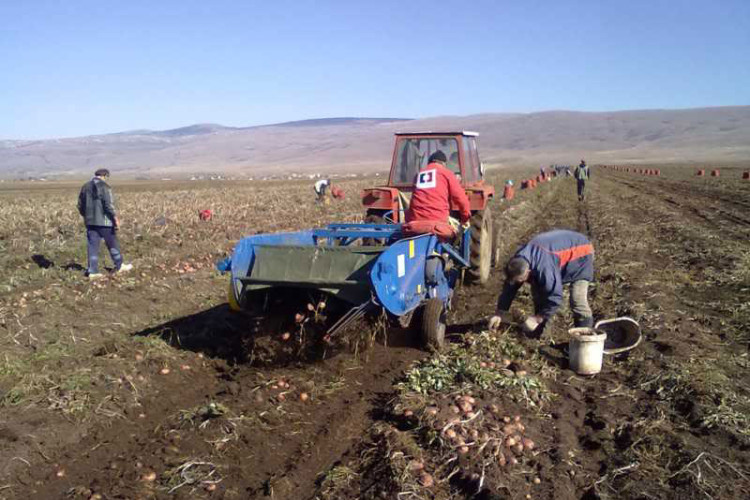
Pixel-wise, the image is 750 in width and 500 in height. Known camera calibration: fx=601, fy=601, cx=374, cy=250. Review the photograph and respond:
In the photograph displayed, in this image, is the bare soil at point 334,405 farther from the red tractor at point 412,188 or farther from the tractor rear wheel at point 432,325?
the red tractor at point 412,188

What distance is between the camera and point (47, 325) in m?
6.65

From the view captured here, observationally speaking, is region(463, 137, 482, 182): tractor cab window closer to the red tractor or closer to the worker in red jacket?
the red tractor

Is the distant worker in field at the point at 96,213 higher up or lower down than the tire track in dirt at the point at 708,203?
higher up

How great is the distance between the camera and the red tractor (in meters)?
8.27

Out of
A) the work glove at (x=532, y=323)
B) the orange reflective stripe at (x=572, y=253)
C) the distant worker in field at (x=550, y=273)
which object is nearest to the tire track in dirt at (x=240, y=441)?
the work glove at (x=532, y=323)

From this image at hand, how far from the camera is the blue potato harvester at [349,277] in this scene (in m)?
5.21

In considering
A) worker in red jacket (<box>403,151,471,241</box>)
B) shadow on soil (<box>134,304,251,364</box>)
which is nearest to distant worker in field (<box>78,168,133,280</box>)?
shadow on soil (<box>134,304,251,364</box>)

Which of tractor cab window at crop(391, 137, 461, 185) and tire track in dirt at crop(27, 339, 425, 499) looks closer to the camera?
tire track in dirt at crop(27, 339, 425, 499)

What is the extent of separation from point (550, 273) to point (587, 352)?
757 mm

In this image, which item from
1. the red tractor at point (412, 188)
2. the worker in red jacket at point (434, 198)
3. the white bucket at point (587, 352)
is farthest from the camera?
the red tractor at point (412, 188)

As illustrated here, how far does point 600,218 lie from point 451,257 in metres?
10.3

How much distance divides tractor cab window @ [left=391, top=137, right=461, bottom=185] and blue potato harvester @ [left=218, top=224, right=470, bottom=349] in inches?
110

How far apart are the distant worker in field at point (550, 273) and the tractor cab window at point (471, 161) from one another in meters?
3.16

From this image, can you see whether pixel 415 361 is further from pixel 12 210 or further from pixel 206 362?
pixel 12 210
